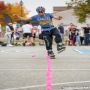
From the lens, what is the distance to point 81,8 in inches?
2672

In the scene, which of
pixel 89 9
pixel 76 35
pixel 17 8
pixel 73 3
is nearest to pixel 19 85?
pixel 76 35

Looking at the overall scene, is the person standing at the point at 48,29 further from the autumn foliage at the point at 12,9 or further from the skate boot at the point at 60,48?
the autumn foliage at the point at 12,9

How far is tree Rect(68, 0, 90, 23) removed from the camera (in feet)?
217

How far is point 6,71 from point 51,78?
72.6 inches

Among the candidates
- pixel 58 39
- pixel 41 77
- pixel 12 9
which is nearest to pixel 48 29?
pixel 58 39

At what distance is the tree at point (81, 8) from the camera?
6625 centimetres

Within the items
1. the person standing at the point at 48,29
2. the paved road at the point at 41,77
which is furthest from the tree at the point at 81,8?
the paved road at the point at 41,77

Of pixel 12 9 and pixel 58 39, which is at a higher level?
pixel 12 9

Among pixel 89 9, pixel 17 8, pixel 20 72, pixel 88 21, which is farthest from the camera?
pixel 17 8

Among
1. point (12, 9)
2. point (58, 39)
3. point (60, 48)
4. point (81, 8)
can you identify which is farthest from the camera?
point (12, 9)

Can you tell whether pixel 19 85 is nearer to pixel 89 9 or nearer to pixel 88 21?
pixel 89 9

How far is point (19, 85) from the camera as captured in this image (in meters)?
8.92

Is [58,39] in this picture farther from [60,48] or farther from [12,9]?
[12,9]

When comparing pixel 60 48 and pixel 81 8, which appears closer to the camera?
pixel 60 48
